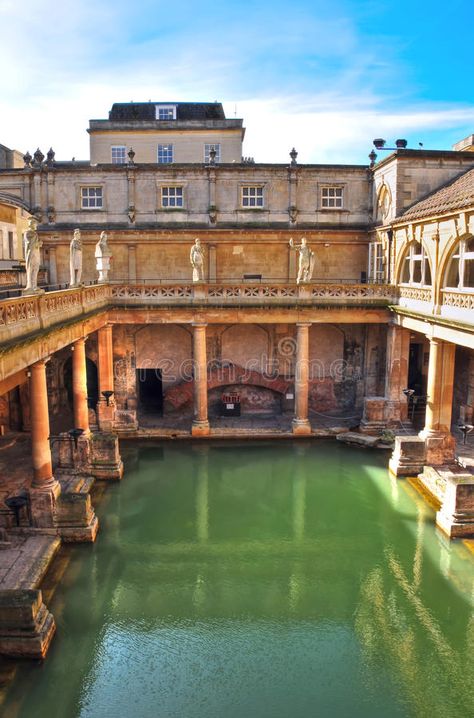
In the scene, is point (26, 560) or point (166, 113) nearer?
point (26, 560)

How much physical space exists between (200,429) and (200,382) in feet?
6.99

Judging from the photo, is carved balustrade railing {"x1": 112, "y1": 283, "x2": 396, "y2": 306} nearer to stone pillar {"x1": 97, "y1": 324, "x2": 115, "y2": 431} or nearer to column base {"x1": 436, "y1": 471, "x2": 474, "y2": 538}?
stone pillar {"x1": 97, "y1": 324, "x2": 115, "y2": 431}

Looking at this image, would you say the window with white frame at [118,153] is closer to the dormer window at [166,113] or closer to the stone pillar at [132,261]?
the dormer window at [166,113]

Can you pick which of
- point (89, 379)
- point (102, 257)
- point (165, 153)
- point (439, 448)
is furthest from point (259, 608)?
point (165, 153)

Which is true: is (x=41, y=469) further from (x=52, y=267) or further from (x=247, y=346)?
(x=52, y=267)

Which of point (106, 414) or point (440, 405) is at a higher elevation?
point (440, 405)

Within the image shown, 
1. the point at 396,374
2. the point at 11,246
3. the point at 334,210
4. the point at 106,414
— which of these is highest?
the point at 334,210

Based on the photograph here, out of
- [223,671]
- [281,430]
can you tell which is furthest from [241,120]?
[223,671]

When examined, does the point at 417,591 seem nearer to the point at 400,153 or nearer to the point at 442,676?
the point at 442,676

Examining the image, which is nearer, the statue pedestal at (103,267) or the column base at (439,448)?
the column base at (439,448)

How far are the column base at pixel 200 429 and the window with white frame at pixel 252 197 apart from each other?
11.9 meters

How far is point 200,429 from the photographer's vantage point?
27359mm

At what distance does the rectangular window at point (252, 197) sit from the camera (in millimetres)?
31656

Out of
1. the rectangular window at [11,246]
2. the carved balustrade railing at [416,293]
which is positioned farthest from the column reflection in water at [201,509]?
the rectangular window at [11,246]
